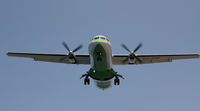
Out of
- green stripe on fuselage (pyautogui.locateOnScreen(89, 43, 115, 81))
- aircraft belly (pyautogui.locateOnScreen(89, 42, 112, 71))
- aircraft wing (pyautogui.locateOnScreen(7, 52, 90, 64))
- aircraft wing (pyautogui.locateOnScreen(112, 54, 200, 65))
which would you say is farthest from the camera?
aircraft wing (pyautogui.locateOnScreen(7, 52, 90, 64))

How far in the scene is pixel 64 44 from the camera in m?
24.8

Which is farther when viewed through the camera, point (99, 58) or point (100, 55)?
point (99, 58)

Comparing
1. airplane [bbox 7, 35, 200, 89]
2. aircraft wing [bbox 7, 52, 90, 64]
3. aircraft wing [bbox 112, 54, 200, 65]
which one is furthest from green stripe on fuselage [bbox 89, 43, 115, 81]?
aircraft wing [bbox 7, 52, 90, 64]

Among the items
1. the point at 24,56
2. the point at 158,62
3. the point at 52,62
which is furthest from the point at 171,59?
the point at 24,56

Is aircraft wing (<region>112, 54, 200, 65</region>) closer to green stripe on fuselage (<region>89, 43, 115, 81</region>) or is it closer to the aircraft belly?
green stripe on fuselage (<region>89, 43, 115, 81</region>)

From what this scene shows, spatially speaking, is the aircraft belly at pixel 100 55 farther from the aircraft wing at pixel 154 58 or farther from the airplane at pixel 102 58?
the aircraft wing at pixel 154 58

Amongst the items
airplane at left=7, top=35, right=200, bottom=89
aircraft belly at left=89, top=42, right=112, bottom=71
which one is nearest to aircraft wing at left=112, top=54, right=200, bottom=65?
airplane at left=7, top=35, right=200, bottom=89

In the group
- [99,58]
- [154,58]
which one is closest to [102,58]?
[99,58]

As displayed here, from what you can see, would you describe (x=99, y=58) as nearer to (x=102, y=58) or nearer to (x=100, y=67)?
(x=102, y=58)

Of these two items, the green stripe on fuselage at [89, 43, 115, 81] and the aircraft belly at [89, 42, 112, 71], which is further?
the green stripe on fuselage at [89, 43, 115, 81]

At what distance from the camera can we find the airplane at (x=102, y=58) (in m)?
21.0

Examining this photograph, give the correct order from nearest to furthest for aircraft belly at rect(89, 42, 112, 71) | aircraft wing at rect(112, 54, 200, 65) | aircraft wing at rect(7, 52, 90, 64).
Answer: aircraft belly at rect(89, 42, 112, 71), aircraft wing at rect(112, 54, 200, 65), aircraft wing at rect(7, 52, 90, 64)

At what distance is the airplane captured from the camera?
2100 cm

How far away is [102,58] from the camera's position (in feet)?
69.8
